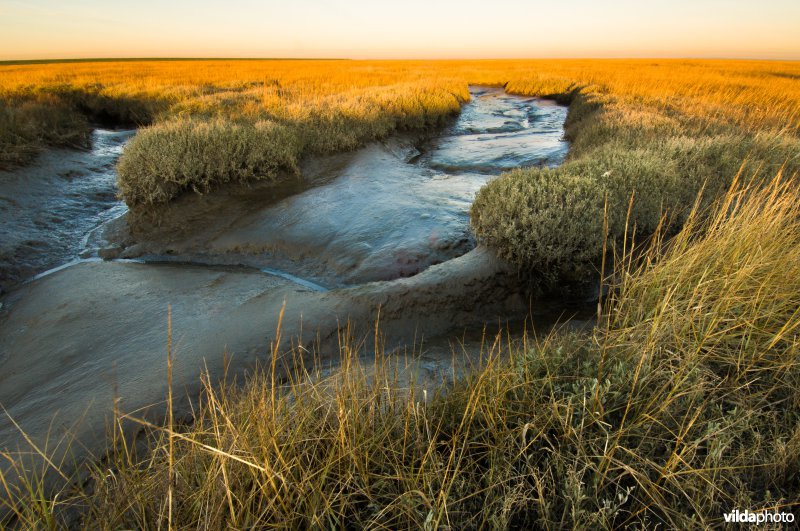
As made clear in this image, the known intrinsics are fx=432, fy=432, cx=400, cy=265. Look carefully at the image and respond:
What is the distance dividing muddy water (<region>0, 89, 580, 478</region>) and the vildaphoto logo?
2701 mm

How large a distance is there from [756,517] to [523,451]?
3.66 ft

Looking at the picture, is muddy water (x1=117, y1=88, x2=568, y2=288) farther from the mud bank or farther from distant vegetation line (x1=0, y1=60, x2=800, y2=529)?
distant vegetation line (x1=0, y1=60, x2=800, y2=529)

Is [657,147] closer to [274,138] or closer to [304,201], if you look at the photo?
[304,201]

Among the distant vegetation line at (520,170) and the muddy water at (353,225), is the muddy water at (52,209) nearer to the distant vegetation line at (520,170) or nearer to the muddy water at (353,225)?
the distant vegetation line at (520,170)

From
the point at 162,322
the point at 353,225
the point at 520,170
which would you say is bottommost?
the point at 162,322

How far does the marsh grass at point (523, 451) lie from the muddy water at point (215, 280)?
55.5 inches

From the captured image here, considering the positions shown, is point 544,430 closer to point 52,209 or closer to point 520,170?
point 520,170

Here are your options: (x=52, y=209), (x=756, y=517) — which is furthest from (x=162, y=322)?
(x=52, y=209)

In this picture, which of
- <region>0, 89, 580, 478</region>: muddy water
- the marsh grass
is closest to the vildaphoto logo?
the marsh grass

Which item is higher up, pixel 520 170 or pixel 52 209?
pixel 520 170

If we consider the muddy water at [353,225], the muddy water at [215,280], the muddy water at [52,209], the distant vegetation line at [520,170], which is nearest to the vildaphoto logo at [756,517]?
the distant vegetation line at [520,170]

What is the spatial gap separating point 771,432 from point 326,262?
19.3ft

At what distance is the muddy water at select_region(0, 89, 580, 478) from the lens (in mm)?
4598

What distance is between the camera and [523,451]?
2.54 meters
